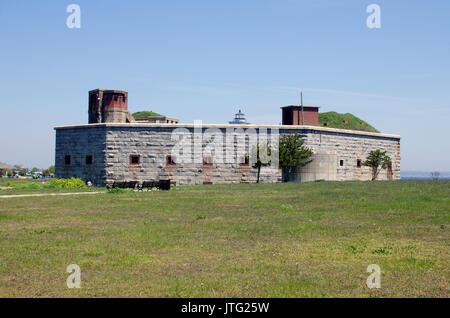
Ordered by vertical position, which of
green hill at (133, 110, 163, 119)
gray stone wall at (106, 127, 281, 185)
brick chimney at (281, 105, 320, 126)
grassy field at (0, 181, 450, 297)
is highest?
green hill at (133, 110, 163, 119)

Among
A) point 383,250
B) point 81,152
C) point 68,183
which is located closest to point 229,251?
point 383,250

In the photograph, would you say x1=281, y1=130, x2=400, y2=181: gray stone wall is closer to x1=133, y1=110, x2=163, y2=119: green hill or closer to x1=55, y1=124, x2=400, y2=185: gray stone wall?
x1=55, y1=124, x2=400, y2=185: gray stone wall

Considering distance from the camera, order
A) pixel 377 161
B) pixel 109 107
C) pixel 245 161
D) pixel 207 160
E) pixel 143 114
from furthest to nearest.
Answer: pixel 143 114 < pixel 377 161 < pixel 109 107 < pixel 245 161 < pixel 207 160

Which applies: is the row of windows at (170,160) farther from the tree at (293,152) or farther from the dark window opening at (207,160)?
the tree at (293,152)

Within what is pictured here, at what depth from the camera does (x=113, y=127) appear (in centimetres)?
3600

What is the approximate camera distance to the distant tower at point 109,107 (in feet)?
131

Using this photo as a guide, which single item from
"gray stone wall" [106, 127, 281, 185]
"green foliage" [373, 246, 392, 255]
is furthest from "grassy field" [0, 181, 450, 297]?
"gray stone wall" [106, 127, 281, 185]

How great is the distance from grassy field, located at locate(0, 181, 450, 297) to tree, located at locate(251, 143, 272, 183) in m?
20.5

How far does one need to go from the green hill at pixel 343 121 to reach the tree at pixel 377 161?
220 inches

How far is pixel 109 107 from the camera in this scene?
131 feet

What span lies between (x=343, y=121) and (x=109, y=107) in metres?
24.9

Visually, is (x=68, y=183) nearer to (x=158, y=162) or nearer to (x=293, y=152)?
(x=158, y=162)

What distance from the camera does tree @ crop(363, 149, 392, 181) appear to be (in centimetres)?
4167
